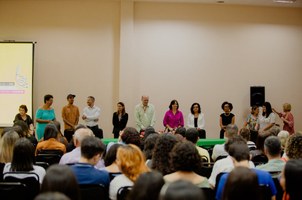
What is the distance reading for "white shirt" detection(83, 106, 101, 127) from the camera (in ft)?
33.7

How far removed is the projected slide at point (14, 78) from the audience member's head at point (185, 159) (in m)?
7.94

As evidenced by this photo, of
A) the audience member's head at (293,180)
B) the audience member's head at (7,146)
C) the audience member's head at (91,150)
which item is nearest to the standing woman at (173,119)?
the audience member's head at (7,146)

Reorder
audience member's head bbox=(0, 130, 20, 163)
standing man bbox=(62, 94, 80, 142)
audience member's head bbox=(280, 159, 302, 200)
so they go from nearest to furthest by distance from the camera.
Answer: audience member's head bbox=(280, 159, 302, 200) → audience member's head bbox=(0, 130, 20, 163) → standing man bbox=(62, 94, 80, 142)

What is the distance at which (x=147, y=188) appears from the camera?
2266 mm

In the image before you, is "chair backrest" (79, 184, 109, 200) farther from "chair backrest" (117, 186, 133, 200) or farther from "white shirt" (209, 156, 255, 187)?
"white shirt" (209, 156, 255, 187)

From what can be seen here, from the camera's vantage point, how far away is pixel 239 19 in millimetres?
11992

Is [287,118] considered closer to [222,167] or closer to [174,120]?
[174,120]

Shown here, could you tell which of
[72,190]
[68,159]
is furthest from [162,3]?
[72,190]

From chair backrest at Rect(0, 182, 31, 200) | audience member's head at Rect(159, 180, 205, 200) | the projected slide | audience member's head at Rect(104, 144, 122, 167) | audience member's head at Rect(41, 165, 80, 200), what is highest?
the projected slide

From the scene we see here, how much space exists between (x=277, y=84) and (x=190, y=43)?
2.74m

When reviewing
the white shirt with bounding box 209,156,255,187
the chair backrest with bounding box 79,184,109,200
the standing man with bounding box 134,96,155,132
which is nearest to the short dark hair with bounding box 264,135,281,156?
the white shirt with bounding box 209,156,255,187

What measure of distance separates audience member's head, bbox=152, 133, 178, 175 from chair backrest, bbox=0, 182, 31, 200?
117cm

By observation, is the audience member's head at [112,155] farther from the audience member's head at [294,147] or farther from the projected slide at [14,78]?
the projected slide at [14,78]

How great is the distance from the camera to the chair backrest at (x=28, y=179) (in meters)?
3.85
